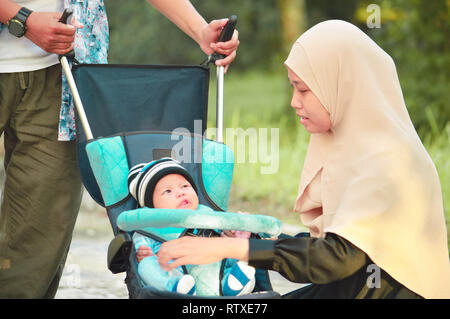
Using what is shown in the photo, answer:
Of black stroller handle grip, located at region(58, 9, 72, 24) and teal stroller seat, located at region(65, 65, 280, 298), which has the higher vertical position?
black stroller handle grip, located at region(58, 9, 72, 24)

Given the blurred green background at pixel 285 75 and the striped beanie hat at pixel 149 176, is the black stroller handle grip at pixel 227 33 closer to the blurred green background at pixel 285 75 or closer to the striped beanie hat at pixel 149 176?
the striped beanie hat at pixel 149 176

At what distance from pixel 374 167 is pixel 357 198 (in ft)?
0.40

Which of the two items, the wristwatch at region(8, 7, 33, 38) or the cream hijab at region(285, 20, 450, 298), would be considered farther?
the wristwatch at region(8, 7, 33, 38)

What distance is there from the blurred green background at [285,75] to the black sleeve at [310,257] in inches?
65.1

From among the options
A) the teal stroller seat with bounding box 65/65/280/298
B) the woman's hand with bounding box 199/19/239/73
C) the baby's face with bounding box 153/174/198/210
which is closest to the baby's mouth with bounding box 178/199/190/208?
the baby's face with bounding box 153/174/198/210

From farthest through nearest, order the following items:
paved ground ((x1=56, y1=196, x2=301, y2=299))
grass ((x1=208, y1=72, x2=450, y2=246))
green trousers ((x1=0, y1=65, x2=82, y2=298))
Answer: grass ((x1=208, y1=72, x2=450, y2=246)) < paved ground ((x1=56, y1=196, x2=301, y2=299)) < green trousers ((x1=0, y1=65, x2=82, y2=298))

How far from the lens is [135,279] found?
8.38 feet

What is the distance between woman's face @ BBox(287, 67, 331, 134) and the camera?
250 cm

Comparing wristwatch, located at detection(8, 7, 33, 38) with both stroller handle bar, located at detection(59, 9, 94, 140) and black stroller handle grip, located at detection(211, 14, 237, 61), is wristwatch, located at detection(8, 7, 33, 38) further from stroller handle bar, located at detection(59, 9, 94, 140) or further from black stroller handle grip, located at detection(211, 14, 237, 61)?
black stroller handle grip, located at detection(211, 14, 237, 61)

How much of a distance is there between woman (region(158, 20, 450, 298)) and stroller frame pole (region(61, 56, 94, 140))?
0.83m

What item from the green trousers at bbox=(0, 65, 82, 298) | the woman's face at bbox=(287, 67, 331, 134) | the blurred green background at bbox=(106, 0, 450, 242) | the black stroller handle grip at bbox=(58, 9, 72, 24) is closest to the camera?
the woman's face at bbox=(287, 67, 331, 134)

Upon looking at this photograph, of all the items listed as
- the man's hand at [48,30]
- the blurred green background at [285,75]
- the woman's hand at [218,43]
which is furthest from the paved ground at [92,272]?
the man's hand at [48,30]

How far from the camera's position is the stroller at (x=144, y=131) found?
296 cm

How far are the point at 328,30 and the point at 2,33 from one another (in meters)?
1.41
